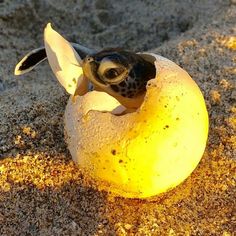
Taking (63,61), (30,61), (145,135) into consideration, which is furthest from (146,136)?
(30,61)

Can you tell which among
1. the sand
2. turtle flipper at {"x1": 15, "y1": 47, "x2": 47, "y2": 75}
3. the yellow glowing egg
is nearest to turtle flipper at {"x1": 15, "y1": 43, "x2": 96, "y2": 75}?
turtle flipper at {"x1": 15, "y1": 47, "x2": 47, "y2": 75}

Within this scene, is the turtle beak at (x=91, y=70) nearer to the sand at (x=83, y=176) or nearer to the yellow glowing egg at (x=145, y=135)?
the yellow glowing egg at (x=145, y=135)

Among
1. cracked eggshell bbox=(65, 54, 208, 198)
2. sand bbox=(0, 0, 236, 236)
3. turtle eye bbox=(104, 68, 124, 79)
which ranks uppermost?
turtle eye bbox=(104, 68, 124, 79)

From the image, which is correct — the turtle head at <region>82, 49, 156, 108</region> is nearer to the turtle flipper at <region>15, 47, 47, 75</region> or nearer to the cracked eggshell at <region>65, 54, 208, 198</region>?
the cracked eggshell at <region>65, 54, 208, 198</region>

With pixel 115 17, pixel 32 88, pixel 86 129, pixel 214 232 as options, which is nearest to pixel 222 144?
pixel 214 232

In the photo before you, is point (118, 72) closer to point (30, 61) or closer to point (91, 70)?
point (91, 70)

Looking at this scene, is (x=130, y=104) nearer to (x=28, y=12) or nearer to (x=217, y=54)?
(x=217, y=54)
